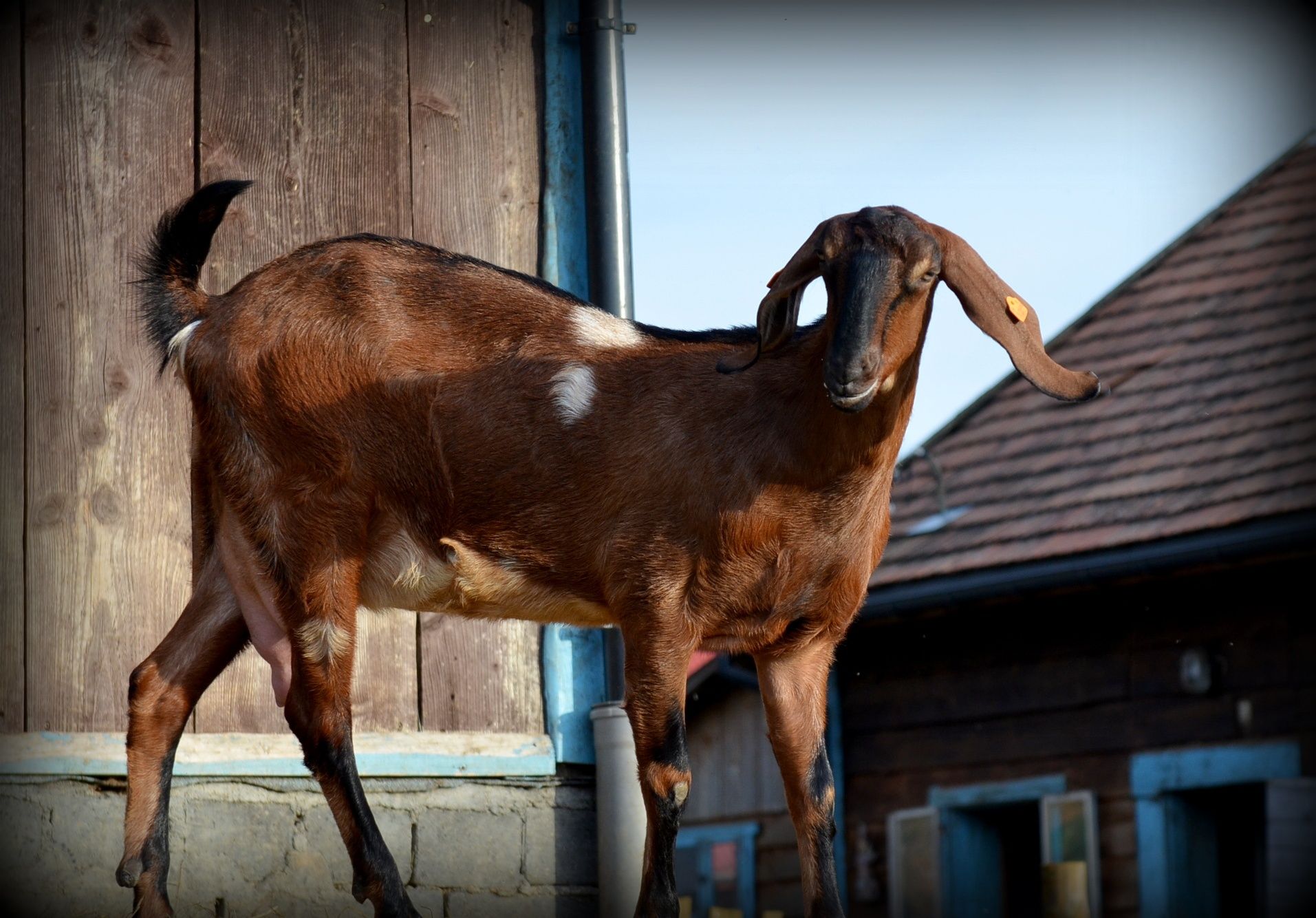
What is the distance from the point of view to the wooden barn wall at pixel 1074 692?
843 cm

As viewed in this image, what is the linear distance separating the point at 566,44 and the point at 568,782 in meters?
2.41

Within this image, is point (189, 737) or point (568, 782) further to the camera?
point (568, 782)

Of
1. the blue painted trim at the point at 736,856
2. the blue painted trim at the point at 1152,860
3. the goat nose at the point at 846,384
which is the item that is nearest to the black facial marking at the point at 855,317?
the goat nose at the point at 846,384

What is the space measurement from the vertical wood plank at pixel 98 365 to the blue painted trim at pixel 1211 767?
5.27m

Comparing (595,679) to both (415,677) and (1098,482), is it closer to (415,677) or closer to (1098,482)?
(415,677)

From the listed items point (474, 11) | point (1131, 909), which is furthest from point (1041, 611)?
point (474, 11)

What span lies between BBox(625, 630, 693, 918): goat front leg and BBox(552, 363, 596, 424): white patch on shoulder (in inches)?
22.9

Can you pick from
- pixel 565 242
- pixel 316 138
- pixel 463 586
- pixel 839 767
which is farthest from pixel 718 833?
pixel 463 586

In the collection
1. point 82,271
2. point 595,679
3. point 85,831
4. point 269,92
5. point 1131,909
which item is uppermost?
point 269,92

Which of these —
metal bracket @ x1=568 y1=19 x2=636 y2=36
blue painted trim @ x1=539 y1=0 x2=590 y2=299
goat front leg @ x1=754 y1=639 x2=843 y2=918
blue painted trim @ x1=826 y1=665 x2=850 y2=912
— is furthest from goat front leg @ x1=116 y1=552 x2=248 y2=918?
blue painted trim @ x1=826 y1=665 x2=850 y2=912

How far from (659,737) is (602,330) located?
1074 mm

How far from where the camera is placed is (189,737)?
199 inches

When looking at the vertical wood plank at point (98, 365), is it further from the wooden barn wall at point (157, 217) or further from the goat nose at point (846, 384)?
the goat nose at point (846, 384)

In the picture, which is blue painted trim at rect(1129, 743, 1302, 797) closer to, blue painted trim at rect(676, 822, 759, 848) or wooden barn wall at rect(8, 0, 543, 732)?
blue painted trim at rect(676, 822, 759, 848)
